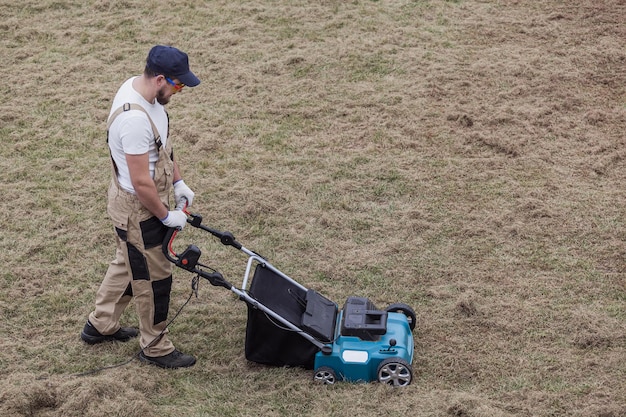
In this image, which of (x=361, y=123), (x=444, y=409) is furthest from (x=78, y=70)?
(x=444, y=409)

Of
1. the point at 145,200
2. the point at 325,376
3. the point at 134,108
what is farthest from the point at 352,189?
the point at 134,108

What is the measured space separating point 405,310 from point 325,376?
0.67 m

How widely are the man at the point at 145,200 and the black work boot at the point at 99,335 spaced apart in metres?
0.04

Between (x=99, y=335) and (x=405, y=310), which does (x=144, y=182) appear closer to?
(x=99, y=335)

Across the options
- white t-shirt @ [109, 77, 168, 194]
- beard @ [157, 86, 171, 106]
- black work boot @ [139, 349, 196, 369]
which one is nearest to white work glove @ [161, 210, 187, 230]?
white t-shirt @ [109, 77, 168, 194]

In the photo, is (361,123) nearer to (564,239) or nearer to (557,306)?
(564,239)

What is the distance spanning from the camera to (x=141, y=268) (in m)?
4.34

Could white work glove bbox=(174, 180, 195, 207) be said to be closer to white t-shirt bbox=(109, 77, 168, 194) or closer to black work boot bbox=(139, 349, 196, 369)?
white t-shirt bbox=(109, 77, 168, 194)

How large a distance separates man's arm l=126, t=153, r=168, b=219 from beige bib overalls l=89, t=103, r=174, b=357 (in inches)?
4.3

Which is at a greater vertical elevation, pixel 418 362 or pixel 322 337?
Result: pixel 322 337

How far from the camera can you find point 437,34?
28.0 feet

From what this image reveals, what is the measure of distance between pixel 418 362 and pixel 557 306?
1.00m

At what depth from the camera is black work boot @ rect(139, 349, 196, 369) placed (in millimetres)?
4590

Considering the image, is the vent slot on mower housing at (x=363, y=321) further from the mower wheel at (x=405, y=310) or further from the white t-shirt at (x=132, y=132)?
the white t-shirt at (x=132, y=132)
